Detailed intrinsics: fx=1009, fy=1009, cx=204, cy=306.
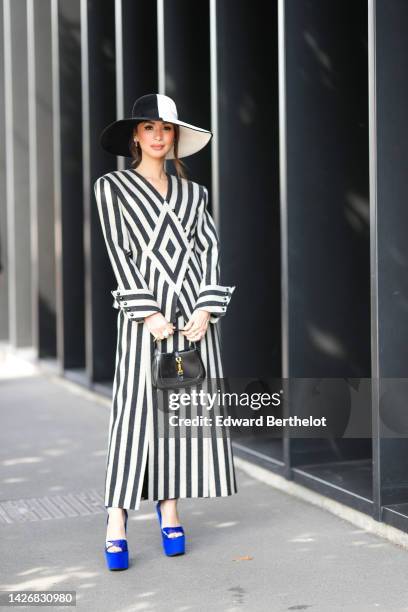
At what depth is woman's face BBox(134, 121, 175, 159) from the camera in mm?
3943

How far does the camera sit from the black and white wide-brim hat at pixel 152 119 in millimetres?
3904

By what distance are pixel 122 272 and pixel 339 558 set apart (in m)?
1.40

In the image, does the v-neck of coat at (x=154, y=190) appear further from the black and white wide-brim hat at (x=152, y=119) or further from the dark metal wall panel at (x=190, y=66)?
the dark metal wall panel at (x=190, y=66)

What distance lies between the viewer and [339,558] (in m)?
3.95

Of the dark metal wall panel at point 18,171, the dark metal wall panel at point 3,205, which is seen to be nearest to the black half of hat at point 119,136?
the dark metal wall panel at point 18,171

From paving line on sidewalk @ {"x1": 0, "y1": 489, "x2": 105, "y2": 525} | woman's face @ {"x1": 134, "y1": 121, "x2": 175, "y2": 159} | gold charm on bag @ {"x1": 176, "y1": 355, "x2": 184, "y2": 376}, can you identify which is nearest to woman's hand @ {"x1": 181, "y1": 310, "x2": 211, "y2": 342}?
gold charm on bag @ {"x1": 176, "y1": 355, "x2": 184, "y2": 376}

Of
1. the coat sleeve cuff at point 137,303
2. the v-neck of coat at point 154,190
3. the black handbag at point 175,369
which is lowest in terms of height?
the black handbag at point 175,369

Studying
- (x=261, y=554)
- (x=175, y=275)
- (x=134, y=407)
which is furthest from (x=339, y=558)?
(x=175, y=275)

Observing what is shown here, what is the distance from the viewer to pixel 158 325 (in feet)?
12.6

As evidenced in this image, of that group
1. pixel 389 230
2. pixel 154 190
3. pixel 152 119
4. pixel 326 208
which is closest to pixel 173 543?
pixel 154 190

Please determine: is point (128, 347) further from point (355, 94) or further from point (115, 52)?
point (115, 52)

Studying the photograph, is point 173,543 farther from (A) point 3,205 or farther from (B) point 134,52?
(A) point 3,205

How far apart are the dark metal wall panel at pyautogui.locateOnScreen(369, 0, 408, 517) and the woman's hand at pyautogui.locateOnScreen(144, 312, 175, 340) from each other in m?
0.91

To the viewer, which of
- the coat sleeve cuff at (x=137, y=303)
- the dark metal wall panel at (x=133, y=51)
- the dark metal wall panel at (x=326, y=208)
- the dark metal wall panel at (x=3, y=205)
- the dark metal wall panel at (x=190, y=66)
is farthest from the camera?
the dark metal wall panel at (x=3, y=205)
